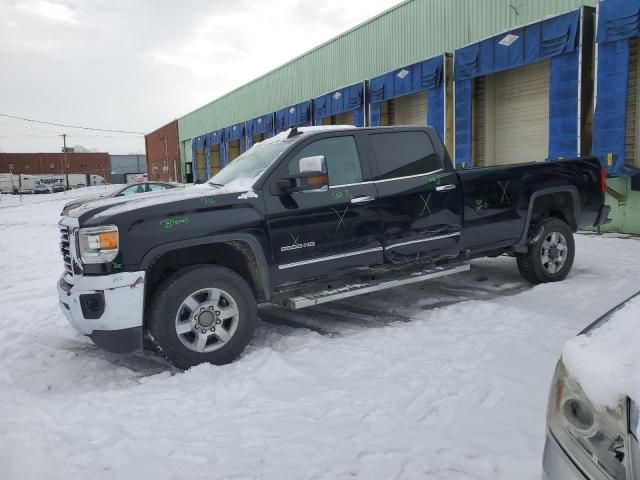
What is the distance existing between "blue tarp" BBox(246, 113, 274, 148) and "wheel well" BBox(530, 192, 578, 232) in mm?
21552

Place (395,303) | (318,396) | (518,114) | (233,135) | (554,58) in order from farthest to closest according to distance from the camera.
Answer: (233,135) → (518,114) → (554,58) → (395,303) → (318,396)

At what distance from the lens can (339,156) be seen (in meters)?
5.11

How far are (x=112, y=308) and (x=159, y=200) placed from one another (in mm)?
972

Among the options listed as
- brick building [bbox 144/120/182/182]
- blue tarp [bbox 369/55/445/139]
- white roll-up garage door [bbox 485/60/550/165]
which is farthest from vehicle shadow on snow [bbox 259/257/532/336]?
brick building [bbox 144/120/182/182]

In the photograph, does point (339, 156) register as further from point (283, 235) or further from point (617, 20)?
point (617, 20)

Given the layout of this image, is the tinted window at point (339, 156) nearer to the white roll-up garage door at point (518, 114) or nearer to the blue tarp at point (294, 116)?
the white roll-up garage door at point (518, 114)

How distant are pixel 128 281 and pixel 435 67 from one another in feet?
43.0

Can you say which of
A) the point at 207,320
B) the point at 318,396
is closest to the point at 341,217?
the point at 207,320

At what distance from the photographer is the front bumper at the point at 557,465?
1.63 m

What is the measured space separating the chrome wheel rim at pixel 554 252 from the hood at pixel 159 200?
395 centimetres

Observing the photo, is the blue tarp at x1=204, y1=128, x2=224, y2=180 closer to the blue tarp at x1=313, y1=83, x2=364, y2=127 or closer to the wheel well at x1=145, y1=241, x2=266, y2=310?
the blue tarp at x1=313, y1=83, x2=364, y2=127

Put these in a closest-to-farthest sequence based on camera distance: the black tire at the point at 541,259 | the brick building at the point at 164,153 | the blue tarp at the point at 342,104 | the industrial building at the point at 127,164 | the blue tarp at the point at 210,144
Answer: the black tire at the point at 541,259
the blue tarp at the point at 342,104
the blue tarp at the point at 210,144
the brick building at the point at 164,153
the industrial building at the point at 127,164

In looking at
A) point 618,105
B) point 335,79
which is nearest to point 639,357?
point 618,105

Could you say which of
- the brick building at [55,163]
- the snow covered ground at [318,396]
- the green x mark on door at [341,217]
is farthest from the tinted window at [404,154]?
the brick building at [55,163]
